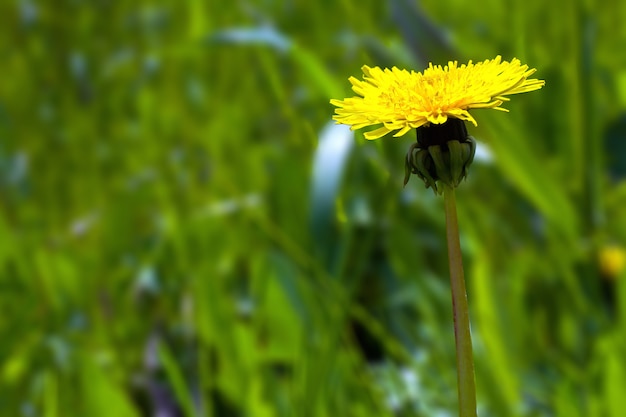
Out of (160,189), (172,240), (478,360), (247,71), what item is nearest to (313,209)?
(478,360)

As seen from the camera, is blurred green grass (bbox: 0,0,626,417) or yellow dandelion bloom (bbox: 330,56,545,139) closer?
yellow dandelion bloom (bbox: 330,56,545,139)

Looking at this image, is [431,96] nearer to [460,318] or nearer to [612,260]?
[460,318]

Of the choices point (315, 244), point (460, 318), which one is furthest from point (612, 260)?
point (460, 318)

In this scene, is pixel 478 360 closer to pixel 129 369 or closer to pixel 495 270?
pixel 495 270

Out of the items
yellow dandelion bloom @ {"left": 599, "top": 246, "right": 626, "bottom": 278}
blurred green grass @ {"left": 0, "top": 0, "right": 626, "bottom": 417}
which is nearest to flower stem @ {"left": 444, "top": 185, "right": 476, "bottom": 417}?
blurred green grass @ {"left": 0, "top": 0, "right": 626, "bottom": 417}

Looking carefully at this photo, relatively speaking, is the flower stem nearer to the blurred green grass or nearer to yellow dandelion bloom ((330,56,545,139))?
yellow dandelion bloom ((330,56,545,139))

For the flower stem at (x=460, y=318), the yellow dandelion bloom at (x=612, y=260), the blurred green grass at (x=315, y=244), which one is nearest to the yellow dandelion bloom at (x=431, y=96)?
the flower stem at (x=460, y=318)
